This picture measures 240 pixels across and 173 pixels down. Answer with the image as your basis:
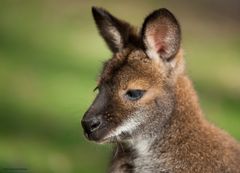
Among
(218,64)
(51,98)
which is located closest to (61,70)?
(51,98)

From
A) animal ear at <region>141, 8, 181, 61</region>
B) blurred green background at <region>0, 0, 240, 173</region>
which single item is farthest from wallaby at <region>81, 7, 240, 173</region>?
blurred green background at <region>0, 0, 240, 173</region>

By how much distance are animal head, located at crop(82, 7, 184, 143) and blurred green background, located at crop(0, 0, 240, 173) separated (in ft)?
1.90

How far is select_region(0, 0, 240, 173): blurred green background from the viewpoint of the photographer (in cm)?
1084

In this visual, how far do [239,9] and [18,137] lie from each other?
674 centimetres

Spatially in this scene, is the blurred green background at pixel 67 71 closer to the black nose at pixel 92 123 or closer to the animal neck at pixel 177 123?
the animal neck at pixel 177 123

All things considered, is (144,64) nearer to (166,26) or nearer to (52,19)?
(166,26)

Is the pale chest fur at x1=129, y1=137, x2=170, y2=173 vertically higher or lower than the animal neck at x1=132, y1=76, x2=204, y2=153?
lower

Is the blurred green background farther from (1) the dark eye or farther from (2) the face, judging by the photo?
(1) the dark eye

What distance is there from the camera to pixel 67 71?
1398 cm

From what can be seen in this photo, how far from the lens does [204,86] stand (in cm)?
1395

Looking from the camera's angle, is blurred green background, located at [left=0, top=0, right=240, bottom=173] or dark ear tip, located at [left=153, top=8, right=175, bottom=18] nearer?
dark ear tip, located at [left=153, top=8, right=175, bottom=18]

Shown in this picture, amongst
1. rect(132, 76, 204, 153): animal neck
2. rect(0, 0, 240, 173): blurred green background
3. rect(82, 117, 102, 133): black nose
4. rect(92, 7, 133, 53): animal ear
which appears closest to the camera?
rect(82, 117, 102, 133): black nose

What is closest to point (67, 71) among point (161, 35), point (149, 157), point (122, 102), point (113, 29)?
point (113, 29)

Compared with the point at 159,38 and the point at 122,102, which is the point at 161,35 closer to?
the point at 159,38
